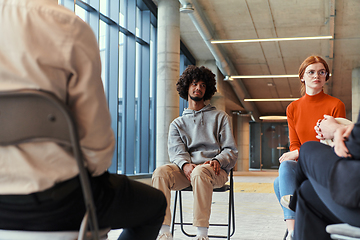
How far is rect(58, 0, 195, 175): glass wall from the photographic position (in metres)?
6.48

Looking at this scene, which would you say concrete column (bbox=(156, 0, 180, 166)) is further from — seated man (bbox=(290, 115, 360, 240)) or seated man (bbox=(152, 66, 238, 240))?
seated man (bbox=(290, 115, 360, 240))

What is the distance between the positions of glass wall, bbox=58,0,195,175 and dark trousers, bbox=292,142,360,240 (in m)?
4.92

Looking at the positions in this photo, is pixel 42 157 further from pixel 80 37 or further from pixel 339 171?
pixel 339 171

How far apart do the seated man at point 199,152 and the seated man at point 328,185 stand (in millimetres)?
920

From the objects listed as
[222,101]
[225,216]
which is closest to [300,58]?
[222,101]

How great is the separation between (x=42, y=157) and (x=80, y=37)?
36 centimetres

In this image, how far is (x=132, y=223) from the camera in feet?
3.89

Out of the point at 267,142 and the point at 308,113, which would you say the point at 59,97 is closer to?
the point at 308,113

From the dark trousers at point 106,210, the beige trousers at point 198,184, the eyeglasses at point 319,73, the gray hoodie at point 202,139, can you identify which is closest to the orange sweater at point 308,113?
the eyeglasses at point 319,73

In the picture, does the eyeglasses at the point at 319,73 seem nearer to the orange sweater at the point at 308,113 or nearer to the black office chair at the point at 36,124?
the orange sweater at the point at 308,113

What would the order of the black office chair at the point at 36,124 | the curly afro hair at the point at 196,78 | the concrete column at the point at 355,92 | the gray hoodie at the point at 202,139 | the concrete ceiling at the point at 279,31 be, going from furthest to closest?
the concrete column at the point at 355,92, the concrete ceiling at the point at 279,31, the curly afro hair at the point at 196,78, the gray hoodie at the point at 202,139, the black office chair at the point at 36,124

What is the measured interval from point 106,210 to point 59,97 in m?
0.38

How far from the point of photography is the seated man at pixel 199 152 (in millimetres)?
2322

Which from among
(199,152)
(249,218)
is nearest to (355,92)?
(249,218)
